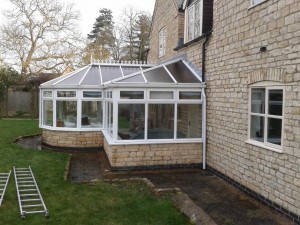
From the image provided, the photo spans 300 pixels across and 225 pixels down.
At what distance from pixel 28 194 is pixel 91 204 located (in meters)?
1.62

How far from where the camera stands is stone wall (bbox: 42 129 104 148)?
13.4m

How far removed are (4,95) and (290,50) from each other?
973 inches

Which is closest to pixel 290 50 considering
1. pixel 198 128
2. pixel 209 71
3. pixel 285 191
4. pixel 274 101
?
pixel 274 101

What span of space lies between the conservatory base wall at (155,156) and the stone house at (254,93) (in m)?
0.57

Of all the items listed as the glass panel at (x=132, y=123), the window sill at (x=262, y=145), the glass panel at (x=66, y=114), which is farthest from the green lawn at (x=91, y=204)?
the glass panel at (x=66, y=114)

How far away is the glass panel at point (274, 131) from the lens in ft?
22.6

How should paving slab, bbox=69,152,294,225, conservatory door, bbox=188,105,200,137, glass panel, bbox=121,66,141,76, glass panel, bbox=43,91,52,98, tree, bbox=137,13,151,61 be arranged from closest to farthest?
paving slab, bbox=69,152,294,225, conservatory door, bbox=188,105,200,137, glass panel, bbox=43,91,52,98, glass panel, bbox=121,66,141,76, tree, bbox=137,13,151,61

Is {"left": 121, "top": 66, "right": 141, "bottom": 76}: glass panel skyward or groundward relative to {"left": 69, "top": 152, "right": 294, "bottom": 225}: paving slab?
skyward

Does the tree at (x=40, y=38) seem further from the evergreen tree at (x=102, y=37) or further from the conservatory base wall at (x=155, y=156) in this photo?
the conservatory base wall at (x=155, y=156)

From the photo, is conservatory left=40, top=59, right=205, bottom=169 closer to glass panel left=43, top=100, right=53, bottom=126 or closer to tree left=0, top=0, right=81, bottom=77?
glass panel left=43, top=100, right=53, bottom=126

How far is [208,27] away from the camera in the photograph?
1049 centimetres

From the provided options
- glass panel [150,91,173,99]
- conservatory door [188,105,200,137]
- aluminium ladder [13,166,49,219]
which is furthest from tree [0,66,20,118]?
conservatory door [188,105,200,137]

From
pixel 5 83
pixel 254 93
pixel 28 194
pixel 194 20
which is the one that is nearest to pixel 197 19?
pixel 194 20

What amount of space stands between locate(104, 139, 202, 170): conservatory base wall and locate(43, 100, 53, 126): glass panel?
479 centimetres
